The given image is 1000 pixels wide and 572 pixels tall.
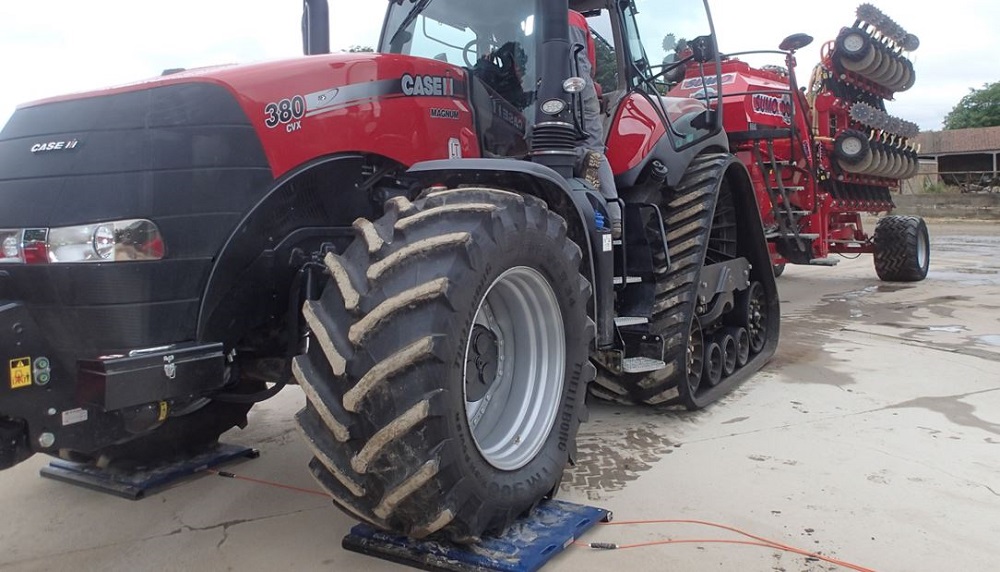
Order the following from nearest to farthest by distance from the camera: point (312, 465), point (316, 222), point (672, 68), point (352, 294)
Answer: point (352, 294)
point (312, 465)
point (316, 222)
point (672, 68)

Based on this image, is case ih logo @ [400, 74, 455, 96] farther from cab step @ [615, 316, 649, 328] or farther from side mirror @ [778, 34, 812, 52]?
side mirror @ [778, 34, 812, 52]

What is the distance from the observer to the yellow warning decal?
7.95ft

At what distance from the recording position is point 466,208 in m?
2.78

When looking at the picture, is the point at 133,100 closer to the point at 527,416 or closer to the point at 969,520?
the point at 527,416

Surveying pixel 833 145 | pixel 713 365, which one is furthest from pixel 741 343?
pixel 833 145

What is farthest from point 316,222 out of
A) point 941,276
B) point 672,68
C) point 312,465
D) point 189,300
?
point 941,276

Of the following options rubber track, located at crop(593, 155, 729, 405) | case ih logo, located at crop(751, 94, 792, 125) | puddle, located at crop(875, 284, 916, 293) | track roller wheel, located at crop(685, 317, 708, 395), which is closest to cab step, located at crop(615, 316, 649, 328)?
rubber track, located at crop(593, 155, 729, 405)

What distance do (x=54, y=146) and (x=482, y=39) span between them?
A: 7.26 feet

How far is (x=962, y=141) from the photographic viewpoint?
33.9 metres

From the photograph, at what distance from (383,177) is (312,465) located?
1259mm

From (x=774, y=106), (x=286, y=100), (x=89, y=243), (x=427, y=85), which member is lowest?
(x=89, y=243)

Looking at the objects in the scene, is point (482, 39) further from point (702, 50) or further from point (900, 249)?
point (900, 249)

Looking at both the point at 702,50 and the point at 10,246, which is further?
the point at 702,50

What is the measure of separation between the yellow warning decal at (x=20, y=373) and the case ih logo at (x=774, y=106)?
763 centimetres
